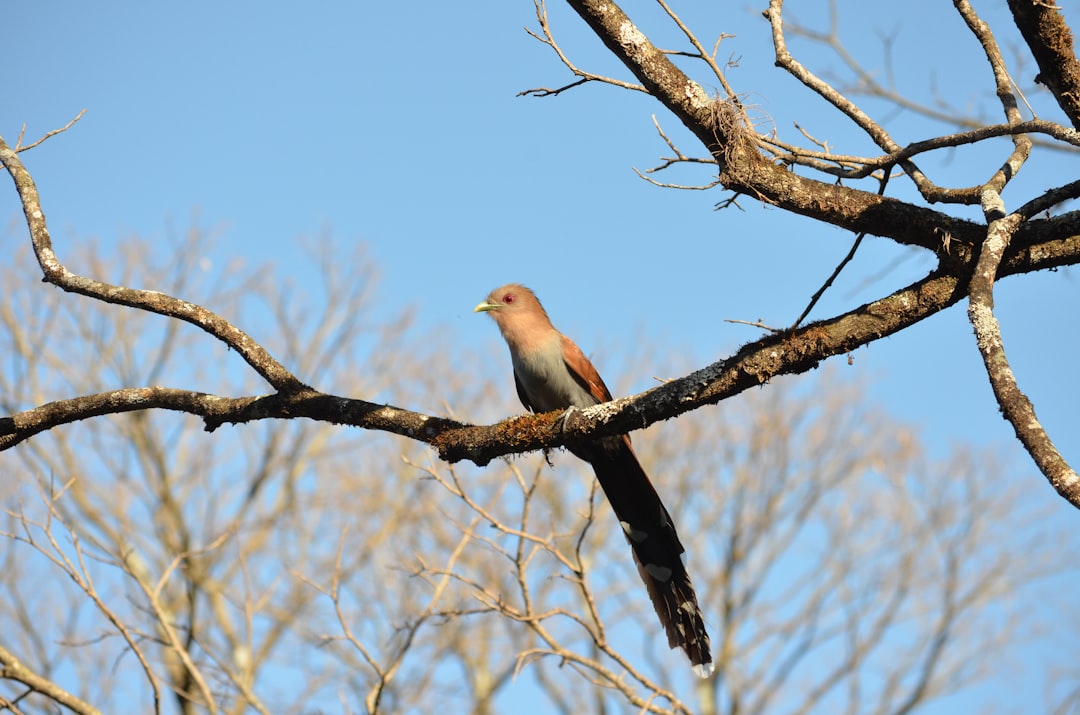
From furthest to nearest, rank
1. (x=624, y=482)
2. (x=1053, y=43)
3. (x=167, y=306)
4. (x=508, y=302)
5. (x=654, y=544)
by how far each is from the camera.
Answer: (x=508, y=302), (x=624, y=482), (x=654, y=544), (x=167, y=306), (x=1053, y=43)

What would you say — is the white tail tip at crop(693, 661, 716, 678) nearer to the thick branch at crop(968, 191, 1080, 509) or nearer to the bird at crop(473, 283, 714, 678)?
the bird at crop(473, 283, 714, 678)

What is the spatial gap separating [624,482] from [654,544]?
1.13 ft

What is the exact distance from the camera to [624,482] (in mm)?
4953

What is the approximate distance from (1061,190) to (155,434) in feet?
42.0

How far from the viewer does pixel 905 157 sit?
11.3 feet

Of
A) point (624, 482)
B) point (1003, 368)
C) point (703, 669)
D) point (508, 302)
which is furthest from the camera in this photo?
point (508, 302)

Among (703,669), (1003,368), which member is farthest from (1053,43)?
(703,669)

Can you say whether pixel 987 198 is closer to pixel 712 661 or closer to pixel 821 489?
pixel 712 661

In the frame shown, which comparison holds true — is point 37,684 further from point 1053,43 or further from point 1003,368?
point 1053,43

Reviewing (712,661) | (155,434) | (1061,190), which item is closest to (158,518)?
(155,434)

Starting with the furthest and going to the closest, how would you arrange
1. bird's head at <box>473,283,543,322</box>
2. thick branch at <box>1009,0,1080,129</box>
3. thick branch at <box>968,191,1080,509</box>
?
1. bird's head at <box>473,283,543,322</box>
2. thick branch at <box>1009,0,1080,129</box>
3. thick branch at <box>968,191,1080,509</box>

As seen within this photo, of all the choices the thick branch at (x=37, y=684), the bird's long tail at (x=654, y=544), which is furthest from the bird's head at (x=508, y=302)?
the thick branch at (x=37, y=684)

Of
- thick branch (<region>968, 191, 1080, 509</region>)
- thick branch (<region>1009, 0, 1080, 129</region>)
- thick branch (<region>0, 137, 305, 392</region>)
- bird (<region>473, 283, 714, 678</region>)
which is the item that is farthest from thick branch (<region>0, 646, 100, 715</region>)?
thick branch (<region>1009, 0, 1080, 129</region>)

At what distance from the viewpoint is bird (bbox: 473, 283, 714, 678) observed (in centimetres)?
471
